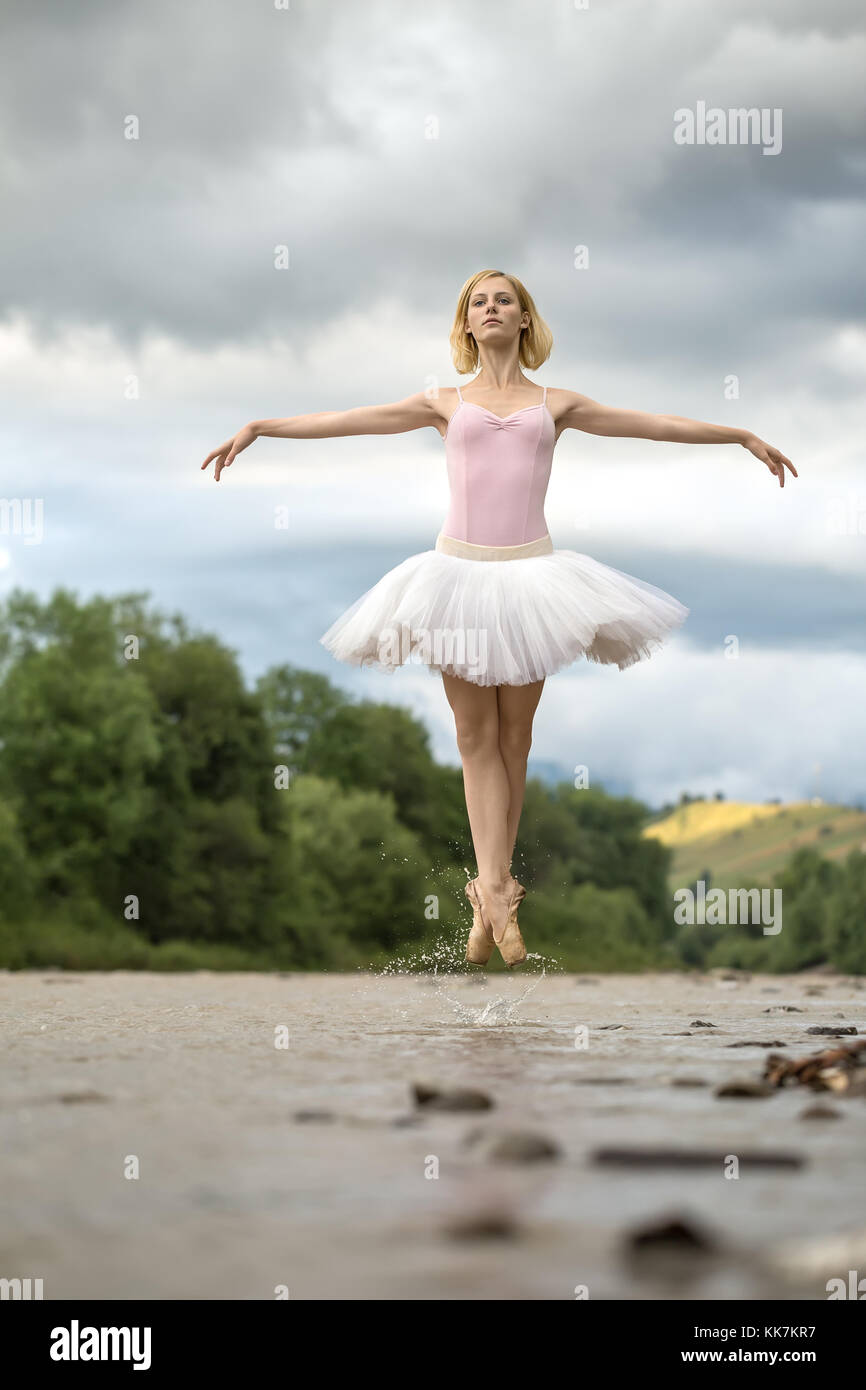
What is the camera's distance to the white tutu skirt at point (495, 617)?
22.1 feet

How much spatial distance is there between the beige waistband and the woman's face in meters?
1.09

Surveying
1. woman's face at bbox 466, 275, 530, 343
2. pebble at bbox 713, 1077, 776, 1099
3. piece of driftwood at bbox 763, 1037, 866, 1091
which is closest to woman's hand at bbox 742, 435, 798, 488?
woman's face at bbox 466, 275, 530, 343

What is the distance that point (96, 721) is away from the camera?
35125mm

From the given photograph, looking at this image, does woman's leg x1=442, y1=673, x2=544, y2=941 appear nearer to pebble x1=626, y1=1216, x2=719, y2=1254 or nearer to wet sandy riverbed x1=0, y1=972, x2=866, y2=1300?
wet sandy riverbed x1=0, y1=972, x2=866, y2=1300

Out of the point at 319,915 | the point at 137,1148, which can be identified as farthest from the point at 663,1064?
the point at 319,915

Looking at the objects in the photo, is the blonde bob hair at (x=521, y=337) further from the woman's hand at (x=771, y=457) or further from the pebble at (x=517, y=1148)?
the pebble at (x=517, y=1148)

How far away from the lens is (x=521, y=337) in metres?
7.79

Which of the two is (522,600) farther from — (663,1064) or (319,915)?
(319,915)

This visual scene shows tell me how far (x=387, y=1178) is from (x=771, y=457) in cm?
562

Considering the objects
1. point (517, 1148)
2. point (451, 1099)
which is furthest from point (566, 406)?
point (517, 1148)

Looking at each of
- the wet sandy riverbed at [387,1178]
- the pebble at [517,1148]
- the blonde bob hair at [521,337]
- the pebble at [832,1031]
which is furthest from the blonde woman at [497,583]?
the pebble at [517,1148]

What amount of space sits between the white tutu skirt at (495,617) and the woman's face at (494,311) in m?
1.11

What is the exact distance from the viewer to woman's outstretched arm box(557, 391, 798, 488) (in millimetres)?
7453

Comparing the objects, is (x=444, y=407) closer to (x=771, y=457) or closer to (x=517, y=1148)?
(x=771, y=457)
